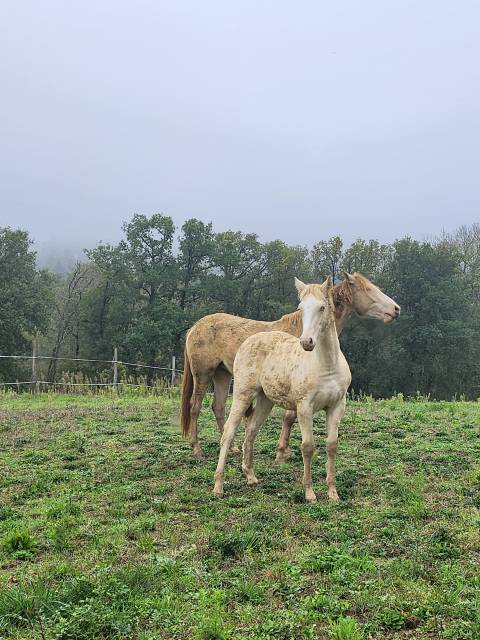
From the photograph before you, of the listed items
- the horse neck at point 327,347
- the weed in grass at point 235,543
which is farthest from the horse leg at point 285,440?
the weed in grass at point 235,543

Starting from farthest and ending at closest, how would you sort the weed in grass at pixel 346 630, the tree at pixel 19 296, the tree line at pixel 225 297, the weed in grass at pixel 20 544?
the tree line at pixel 225 297 < the tree at pixel 19 296 < the weed in grass at pixel 20 544 < the weed in grass at pixel 346 630

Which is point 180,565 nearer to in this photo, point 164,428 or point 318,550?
point 318,550

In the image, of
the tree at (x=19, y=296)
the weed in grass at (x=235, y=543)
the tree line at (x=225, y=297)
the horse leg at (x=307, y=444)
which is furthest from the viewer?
the tree line at (x=225, y=297)

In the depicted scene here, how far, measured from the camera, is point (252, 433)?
21.7 feet

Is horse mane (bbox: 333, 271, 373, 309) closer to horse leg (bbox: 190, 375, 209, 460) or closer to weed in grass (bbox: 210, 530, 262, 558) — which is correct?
horse leg (bbox: 190, 375, 209, 460)

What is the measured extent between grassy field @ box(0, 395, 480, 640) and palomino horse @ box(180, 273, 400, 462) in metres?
0.61

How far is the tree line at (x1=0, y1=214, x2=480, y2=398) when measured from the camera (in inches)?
1522

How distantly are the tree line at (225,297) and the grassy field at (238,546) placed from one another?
29387 millimetres

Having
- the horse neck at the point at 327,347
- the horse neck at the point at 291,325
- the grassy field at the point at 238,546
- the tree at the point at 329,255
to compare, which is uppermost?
the tree at the point at 329,255

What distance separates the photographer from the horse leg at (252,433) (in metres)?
6.50

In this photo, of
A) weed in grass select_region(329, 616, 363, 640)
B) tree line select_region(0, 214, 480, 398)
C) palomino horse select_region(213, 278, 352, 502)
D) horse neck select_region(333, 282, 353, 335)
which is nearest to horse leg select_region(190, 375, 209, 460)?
palomino horse select_region(213, 278, 352, 502)

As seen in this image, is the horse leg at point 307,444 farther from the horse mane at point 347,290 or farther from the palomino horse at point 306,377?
the horse mane at point 347,290

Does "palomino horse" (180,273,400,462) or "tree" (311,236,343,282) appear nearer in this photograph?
"palomino horse" (180,273,400,462)

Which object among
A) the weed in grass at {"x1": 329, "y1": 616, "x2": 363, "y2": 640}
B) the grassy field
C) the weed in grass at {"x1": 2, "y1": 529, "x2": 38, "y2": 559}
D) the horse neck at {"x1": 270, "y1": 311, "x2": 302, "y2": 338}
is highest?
the horse neck at {"x1": 270, "y1": 311, "x2": 302, "y2": 338}
